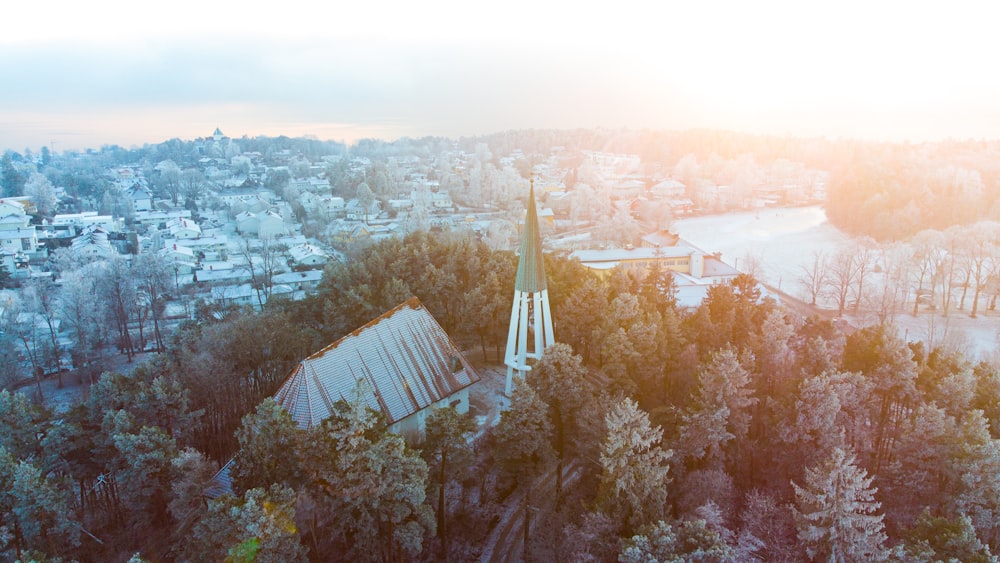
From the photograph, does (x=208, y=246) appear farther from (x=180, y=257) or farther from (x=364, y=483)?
(x=364, y=483)

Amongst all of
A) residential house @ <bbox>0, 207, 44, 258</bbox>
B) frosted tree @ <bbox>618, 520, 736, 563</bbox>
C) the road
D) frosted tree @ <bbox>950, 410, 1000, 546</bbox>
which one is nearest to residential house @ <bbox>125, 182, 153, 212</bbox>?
residential house @ <bbox>0, 207, 44, 258</bbox>

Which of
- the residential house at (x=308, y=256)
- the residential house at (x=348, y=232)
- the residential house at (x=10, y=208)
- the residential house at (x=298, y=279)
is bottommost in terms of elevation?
the residential house at (x=298, y=279)

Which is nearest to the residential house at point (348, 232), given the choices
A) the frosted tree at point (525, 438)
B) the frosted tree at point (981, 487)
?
the frosted tree at point (525, 438)

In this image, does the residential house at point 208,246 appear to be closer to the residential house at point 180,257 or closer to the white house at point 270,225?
the residential house at point 180,257

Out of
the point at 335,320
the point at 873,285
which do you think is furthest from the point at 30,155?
the point at 873,285

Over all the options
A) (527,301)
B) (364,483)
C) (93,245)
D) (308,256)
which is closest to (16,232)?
(93,245)

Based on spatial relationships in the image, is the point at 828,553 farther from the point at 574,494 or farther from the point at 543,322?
the point at 543,322

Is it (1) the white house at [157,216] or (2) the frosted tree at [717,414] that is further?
(1) the white house at [157,216]

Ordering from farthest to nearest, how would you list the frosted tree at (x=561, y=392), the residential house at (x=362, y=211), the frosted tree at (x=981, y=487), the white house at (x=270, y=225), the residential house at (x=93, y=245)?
the residential house at (x=362, y=211) < the white house at (x=270, y=225) < the residential house at (x=93, y=245) < the frosted tree at (x=561, y=392) < the frosted tree at (x=981, y=487)
